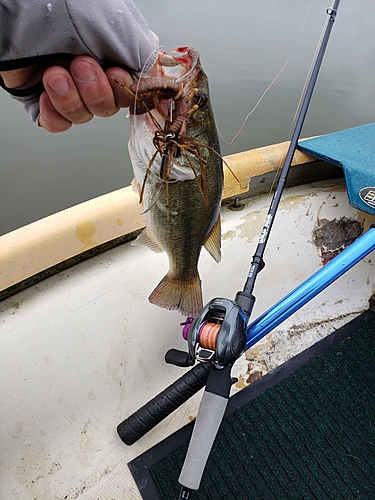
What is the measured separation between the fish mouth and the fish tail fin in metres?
0.71

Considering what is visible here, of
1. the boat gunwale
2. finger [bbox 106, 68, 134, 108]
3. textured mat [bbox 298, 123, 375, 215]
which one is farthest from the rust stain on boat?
finger [bbox 106, 68, 134, 108]

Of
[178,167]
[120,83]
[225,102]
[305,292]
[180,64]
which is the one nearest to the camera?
[120,83]

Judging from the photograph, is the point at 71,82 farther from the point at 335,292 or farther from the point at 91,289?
the point at 335,292

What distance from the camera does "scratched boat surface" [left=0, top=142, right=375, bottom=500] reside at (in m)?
1.58

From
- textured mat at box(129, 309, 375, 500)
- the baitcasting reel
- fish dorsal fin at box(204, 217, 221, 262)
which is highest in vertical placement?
fish dorsal fin at box(204, 217, 221, 262)

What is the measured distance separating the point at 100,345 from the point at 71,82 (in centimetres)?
124

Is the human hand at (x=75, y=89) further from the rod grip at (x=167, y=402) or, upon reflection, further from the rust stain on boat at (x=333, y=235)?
the rust stain on boat at (x=333, y=235)

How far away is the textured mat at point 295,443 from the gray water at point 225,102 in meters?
2.24

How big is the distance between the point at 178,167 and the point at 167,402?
95 cm

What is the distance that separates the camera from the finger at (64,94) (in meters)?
0.75

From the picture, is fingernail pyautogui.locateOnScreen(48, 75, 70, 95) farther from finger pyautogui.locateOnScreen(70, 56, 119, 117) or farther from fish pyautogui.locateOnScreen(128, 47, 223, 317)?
fish pyautogui.locateOnScreen(128, 47, 223, 317)

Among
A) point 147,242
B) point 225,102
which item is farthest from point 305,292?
point 225,102

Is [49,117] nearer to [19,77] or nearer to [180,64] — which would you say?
[19,77]

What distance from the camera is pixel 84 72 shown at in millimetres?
750
